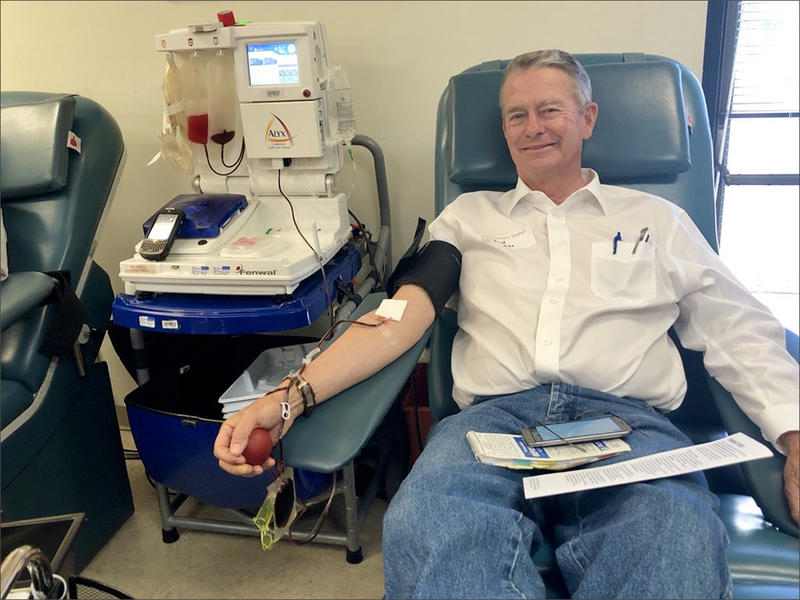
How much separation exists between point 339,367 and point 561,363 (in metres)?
0.43

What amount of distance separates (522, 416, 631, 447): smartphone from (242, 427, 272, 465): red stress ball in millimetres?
446

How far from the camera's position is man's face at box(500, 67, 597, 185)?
1302 mm

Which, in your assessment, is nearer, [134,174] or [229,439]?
[229,439]

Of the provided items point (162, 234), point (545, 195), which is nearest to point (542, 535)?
point (545, 195)

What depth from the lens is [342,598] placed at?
1554 mm

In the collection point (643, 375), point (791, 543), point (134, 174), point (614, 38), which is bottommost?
point (791, 543)

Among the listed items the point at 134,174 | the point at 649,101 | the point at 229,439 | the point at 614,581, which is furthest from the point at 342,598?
the point at 134,174

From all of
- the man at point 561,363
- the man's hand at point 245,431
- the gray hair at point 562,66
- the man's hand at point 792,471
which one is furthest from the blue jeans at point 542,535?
the gray hair at point 562,66

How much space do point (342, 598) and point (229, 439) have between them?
76 cm

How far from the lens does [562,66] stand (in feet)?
4.30

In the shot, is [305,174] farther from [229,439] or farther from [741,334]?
[741,334]

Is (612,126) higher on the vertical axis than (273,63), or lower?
lower

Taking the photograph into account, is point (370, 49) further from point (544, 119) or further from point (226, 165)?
point (544, 119)

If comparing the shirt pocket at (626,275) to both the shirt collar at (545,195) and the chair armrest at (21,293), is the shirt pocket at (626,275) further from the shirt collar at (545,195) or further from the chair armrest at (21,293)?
the chair armrest at (21,293)
